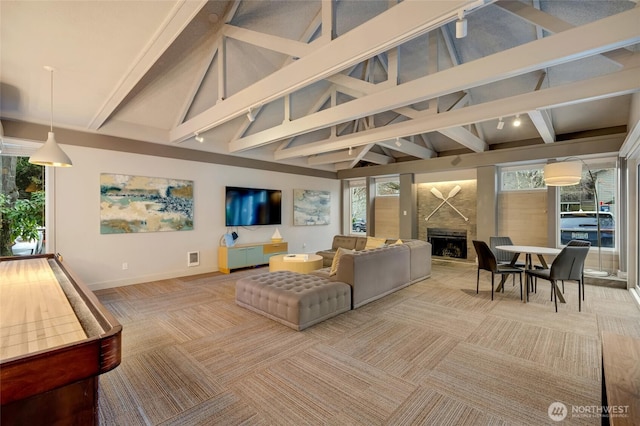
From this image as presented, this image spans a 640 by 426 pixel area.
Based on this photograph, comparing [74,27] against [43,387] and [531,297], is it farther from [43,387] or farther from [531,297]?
[531,297]

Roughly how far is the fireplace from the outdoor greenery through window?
8.35 metres

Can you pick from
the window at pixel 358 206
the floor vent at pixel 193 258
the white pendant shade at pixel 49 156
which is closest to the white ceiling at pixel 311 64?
the white pendant shade at pixel 49 156

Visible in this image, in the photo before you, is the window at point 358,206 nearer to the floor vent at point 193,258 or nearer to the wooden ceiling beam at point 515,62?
the floor vent at point 193,258

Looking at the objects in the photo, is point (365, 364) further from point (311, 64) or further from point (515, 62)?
point (515, 62)

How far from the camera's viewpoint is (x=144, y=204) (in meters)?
5.36

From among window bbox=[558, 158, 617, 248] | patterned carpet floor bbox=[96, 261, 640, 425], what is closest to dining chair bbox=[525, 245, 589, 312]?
patterned carpet floor bbox=[96, 261, 640, 425]

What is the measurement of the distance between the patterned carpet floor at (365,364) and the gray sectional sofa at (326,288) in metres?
0.14

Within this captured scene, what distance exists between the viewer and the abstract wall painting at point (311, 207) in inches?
323

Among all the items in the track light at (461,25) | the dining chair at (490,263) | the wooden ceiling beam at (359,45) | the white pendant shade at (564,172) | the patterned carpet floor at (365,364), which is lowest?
the patterned carpet floor at (365,364)

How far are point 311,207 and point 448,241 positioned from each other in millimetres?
3935

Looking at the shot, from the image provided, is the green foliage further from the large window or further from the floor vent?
the floor vent

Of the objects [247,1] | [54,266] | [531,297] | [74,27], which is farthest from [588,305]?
[74,27]

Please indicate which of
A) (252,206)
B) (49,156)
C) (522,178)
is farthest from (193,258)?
(522,178)

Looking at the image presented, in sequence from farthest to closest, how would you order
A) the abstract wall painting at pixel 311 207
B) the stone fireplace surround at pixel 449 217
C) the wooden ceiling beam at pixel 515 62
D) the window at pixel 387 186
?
the window at pixel 387 186, the abstract wall painting at pixel 311 207, the stone fireplace surround at pixel 449 217, the wooden ceiling beam at pixel 515 62
